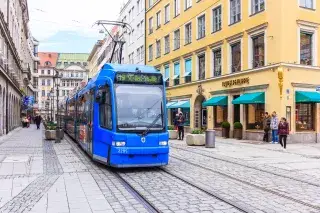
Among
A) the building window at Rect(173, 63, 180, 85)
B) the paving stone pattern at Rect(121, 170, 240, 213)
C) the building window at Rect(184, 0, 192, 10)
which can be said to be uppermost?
the building window at Rect(184, 0, 192, 10)

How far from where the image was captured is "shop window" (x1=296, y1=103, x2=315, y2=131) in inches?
971

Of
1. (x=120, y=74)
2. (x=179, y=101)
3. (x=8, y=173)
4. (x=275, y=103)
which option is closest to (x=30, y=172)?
(x=8, y=173)

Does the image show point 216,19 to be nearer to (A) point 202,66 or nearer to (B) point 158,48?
(A) point 202,66

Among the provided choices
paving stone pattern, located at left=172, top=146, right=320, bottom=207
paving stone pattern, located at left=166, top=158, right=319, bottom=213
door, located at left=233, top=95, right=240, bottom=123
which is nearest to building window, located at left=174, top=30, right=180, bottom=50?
door, located at left=233, top=95, right=240, bottom=123

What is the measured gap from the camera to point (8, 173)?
11055 millimetres

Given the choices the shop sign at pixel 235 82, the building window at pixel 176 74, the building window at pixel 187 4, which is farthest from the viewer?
the building window at pixel 176 74

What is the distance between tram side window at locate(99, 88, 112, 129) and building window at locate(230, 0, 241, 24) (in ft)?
60.4

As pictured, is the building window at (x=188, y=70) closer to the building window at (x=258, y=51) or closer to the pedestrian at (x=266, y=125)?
the building window at (x=258, y=51)

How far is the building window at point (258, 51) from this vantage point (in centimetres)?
2550

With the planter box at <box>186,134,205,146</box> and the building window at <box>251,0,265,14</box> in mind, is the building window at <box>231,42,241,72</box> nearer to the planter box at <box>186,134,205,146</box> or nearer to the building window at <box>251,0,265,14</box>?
the building window at <box>251,0,265,14</box>

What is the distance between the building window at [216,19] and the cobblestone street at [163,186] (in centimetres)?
1836

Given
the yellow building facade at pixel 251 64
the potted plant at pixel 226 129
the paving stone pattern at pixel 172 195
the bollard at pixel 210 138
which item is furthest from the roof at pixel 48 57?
the paving stone pattern at pixel 172 195

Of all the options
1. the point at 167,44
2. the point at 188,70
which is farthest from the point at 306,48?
the point at 167,44

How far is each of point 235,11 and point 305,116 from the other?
9.11 m
